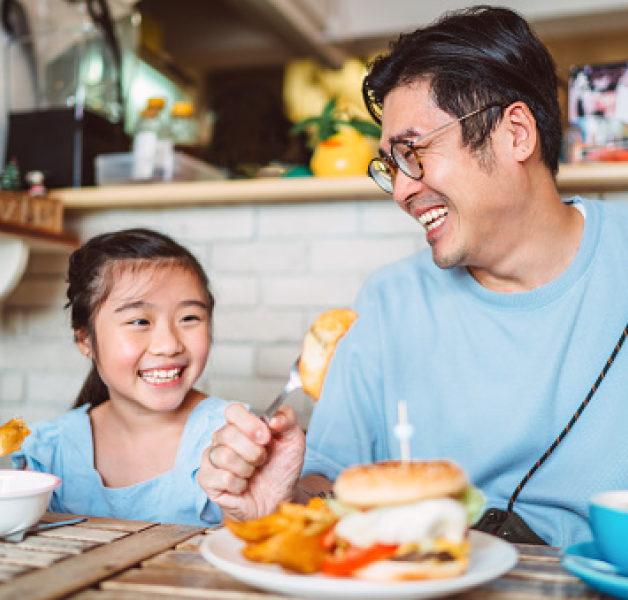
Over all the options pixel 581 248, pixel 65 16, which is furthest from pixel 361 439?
pixel 65 16

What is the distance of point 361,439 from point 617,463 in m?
0.49

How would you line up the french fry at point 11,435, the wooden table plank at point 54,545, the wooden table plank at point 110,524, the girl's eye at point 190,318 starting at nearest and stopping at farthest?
the wooden table plank at point 54,545 → the wooden table plank at point 110,524 → the french fry at point 11,435 → the girl's eye at point 190,318

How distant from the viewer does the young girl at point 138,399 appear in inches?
57.5

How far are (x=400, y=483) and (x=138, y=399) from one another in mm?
936

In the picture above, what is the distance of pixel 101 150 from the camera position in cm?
227

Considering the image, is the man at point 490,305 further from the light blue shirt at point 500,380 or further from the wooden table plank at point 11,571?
the wooden table plank at point 11,571

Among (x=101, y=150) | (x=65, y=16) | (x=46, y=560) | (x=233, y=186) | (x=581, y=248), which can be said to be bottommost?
(x=46, y=560)

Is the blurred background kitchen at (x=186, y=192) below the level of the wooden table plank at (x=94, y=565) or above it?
above

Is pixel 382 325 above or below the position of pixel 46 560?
above

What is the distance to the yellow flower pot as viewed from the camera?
1990 millimetres

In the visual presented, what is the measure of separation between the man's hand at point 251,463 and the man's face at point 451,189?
527 mm

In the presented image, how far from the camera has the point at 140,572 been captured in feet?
2.51

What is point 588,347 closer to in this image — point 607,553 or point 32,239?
point 607,553

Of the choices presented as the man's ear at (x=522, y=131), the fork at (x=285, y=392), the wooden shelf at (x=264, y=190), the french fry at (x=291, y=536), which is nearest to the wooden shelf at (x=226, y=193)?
the wooden shelf at (x=264, y=190)
